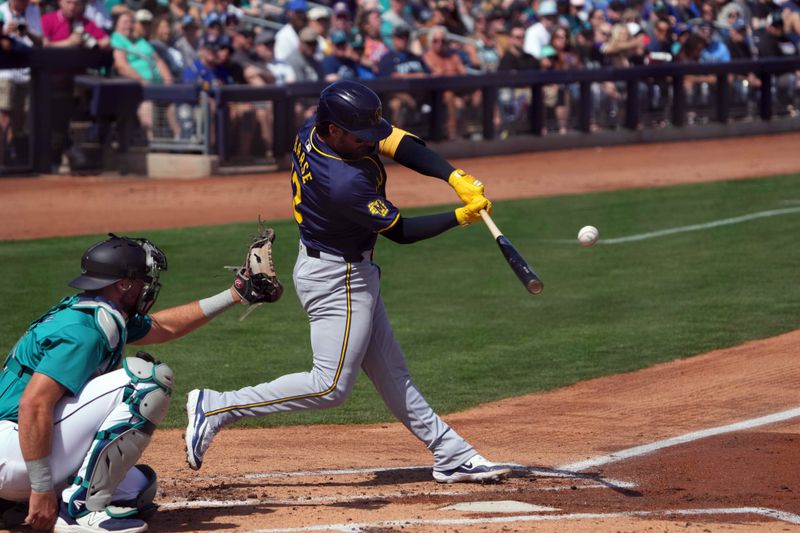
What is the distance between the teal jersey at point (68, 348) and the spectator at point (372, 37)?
1390 cm

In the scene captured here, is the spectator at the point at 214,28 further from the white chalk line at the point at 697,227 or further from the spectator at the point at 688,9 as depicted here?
the spectator at the point at 688,9

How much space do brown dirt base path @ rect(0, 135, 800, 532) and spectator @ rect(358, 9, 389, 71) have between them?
10467 millimetres

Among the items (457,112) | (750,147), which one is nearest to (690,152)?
(750,147)

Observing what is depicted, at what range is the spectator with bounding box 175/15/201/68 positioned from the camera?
56.5 feet

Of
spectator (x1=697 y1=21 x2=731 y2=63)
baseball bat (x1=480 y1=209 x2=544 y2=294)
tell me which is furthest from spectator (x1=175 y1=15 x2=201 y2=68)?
baseball bat (x1=480 y1=209 x2=544 y2=294)

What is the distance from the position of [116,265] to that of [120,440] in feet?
2.05

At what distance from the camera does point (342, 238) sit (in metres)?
5.59

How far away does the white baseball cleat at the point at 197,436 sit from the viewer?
218 inches

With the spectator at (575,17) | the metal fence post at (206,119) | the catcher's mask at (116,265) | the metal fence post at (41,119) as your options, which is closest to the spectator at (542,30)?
the spectator at (575,17)

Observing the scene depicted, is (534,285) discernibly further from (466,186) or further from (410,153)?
(410,153)

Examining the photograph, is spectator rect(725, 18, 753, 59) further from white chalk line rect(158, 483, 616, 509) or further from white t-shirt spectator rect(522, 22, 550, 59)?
white chalk line rect(158, 483, 616, 509)

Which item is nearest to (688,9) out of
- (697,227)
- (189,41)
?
(189,41)

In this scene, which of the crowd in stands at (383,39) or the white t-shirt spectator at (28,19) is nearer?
the white t-shirt spectator at (28,19)

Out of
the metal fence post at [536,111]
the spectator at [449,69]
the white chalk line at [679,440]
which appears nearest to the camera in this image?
the white chalk line at [679,440]
